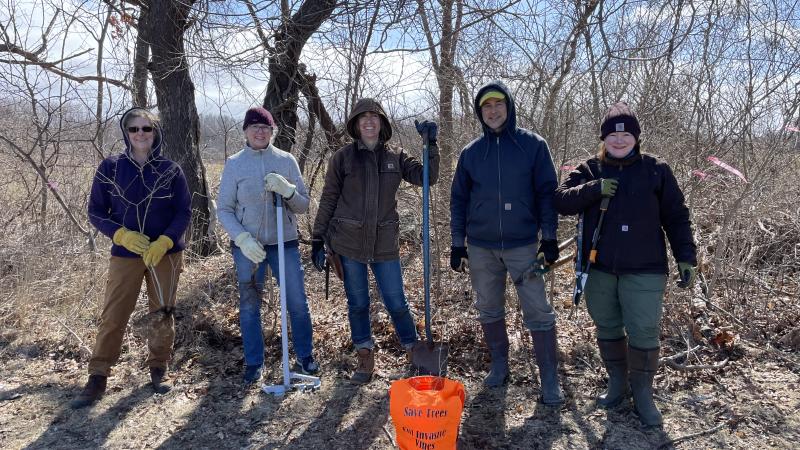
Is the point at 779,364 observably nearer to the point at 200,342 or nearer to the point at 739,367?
the point at 739,367

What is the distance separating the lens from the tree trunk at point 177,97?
641 cm

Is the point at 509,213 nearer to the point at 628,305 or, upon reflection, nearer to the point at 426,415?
the point at 628,305

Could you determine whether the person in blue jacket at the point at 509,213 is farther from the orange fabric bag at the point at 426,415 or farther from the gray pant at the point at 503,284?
the orange fabric bag at the point at 426,415

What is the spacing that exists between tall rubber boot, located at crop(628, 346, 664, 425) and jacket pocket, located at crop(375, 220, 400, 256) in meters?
1.72

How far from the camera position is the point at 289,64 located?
661cm

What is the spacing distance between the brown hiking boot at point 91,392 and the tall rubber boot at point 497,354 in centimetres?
282

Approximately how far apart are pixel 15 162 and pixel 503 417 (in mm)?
6777

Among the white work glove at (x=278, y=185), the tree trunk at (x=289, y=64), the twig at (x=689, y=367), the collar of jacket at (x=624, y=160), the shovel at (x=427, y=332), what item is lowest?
the twig at (x=689, y=367)

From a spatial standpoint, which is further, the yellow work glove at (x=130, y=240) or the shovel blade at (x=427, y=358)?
the shovel blade at (x=427, y=358)

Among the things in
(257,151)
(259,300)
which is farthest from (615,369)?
(257,151)

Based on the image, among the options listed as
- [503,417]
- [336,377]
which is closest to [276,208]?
[336,377]

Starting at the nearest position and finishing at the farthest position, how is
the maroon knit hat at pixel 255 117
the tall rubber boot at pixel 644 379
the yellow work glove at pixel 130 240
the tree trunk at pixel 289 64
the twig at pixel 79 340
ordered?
the tall rubber boot at pixel 644 379
the yellow work glove at pixel 130 240
the maroon knit hat at pixel 255 117
the twig at pixel 79 340
the tree trunk at pixel 289 64

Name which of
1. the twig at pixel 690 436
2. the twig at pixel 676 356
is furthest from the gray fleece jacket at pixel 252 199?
the twig at pixel 676 356

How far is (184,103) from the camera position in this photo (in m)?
6.68
